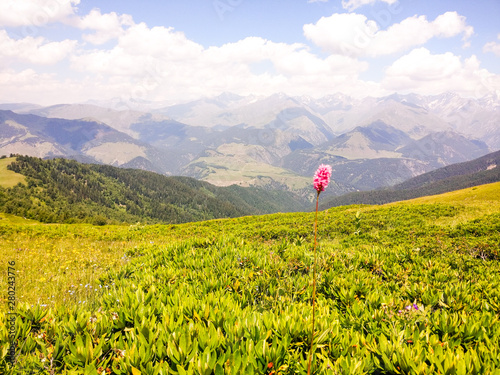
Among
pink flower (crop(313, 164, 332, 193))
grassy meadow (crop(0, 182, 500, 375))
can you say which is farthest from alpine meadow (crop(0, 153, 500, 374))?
pink flower (crop(313, 164, 332, 193))

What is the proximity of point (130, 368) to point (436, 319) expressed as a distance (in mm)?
4438

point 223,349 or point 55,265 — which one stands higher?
point 223,349

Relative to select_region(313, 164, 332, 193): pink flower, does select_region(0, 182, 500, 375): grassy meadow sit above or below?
below

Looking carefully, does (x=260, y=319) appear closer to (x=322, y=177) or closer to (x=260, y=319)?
(x=260, y=319)

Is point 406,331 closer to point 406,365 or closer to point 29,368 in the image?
point 406,365

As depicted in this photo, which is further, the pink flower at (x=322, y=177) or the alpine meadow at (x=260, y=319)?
the pink flower at (x=322, y=177)

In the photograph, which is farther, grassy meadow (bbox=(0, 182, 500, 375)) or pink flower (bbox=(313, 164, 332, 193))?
pink flower (bbox=(313, 164, 332, 193))

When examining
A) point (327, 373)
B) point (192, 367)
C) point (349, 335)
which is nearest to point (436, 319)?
point (349, 335)

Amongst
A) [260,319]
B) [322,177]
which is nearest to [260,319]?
[260,319]

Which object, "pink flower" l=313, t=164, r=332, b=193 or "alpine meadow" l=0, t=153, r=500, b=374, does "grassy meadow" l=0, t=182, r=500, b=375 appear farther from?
"pink flower" l=313, t=164, r=332, b=193

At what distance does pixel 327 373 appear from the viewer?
2.61 metres

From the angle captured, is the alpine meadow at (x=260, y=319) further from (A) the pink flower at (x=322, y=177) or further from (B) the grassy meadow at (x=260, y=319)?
(A) the pink flower at (x=322, y=177)

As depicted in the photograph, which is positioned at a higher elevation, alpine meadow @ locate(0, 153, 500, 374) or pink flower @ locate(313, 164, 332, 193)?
pink flower @ locate(313, 164, 332, 193)

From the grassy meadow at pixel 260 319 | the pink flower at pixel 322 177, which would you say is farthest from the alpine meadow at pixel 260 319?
the pink flower at pixel 322 177
